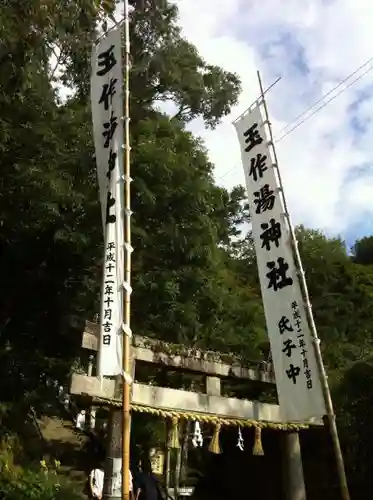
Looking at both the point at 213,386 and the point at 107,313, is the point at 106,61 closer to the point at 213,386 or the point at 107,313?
the point at 107,313

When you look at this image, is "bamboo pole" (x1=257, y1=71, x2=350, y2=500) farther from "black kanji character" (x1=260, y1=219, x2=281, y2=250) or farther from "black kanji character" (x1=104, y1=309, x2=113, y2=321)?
"black kanji character" (x1=104, y1=309, x2=113, y2=321)

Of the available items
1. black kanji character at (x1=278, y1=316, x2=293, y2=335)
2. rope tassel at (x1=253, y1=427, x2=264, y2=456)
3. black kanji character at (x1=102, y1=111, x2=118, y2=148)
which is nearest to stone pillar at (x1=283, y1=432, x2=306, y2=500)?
rope tassel at (x1=253, y1=427, x2=264, y2=456)

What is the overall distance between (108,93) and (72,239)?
3.41m

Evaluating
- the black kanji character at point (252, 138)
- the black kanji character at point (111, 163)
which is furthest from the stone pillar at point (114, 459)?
the black kanji character at point (252, 138)

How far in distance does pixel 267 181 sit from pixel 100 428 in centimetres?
1078

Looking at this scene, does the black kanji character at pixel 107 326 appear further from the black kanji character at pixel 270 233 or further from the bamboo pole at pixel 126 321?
the black kanji character at pixel 270 233

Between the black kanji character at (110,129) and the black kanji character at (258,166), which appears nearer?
the black kanji character at (110,129)

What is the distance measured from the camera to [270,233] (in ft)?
27.9

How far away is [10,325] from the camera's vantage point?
13094 mm

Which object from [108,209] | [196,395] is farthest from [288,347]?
[108,209]

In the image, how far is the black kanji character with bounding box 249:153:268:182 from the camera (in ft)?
28.8

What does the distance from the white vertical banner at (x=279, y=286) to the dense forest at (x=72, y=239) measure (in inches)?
116

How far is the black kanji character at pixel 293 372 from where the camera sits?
7656 millimetres

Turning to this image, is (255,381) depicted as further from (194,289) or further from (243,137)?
(243,137)
